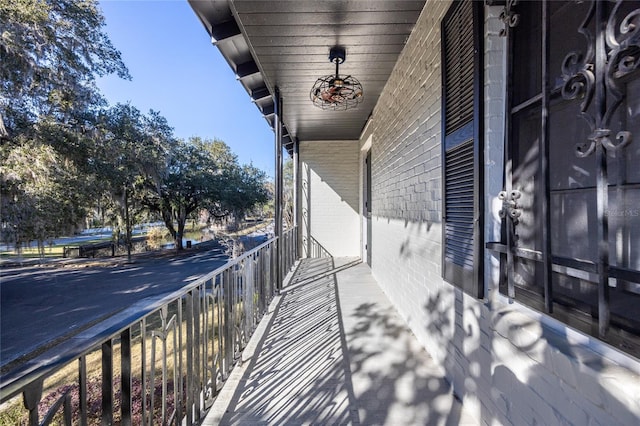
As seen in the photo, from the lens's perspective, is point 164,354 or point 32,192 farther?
point 32,192

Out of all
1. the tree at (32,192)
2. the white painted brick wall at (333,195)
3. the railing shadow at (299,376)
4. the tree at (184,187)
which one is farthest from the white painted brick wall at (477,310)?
the tree at (184,187)

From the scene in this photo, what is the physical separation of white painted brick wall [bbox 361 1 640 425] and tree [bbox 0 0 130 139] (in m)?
8.09

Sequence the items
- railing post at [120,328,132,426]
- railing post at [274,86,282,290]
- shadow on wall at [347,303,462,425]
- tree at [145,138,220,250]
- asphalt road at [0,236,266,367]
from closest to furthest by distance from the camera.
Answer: railing post at [120,328,132,426] → shadow on wall at [347,303,462,425] → railing post at [274,86,282,290] → asphalt road at [0,236,266,367] → tree at [145,138,220,250]

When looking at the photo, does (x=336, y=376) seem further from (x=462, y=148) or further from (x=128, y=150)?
(x=128, y=150)

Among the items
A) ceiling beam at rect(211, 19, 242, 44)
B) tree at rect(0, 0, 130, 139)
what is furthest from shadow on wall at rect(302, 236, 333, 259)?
tree at rect(0, 0, 130, 139)

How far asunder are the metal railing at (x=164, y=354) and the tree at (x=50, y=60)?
23.7 feet

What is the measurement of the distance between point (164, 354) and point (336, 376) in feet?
4.02

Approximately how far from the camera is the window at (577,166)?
87 cm

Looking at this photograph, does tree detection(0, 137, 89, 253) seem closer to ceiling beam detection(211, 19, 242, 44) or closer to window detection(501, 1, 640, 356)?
ceiling beam detection(211, 19, 242, 44)

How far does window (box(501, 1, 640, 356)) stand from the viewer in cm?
87

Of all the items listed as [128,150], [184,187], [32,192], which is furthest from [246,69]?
[184,187]

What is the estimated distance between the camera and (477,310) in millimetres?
1623

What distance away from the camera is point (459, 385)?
1.85m

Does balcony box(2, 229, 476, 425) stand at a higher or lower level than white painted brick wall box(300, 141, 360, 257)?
lower
